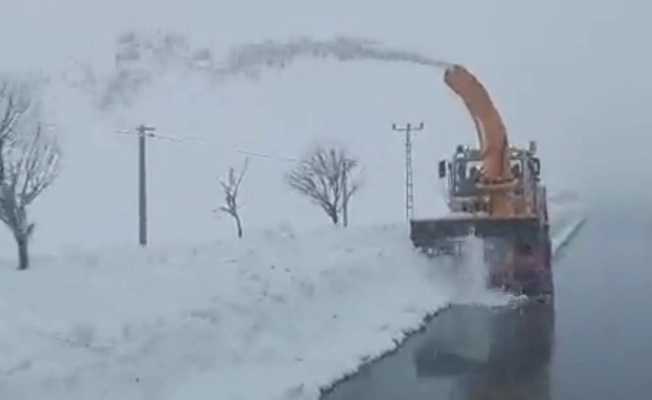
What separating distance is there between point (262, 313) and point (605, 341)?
4.55 m

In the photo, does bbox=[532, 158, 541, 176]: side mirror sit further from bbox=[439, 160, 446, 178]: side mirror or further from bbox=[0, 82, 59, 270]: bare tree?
bbox=[0, 82, 59, 270]: bare tree

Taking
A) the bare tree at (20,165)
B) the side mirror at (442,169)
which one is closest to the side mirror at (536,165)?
the side mirror at (442,169)

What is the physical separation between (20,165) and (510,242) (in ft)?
39.7

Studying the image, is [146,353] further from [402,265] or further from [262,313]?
[402,265]

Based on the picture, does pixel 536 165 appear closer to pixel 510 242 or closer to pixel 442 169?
pixel 442 169

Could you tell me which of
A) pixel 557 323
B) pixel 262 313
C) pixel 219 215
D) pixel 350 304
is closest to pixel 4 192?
pixel 350 304

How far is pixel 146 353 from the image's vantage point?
34.6 ft

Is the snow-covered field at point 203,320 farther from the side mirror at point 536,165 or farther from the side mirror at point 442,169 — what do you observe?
the side mirror at point 536,165

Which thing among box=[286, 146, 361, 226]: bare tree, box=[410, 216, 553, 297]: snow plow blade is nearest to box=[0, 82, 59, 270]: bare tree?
box=[410, 216, 553, 297]: snow plow blade

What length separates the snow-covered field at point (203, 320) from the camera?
977 cm

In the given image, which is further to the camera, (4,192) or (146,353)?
(4,192)

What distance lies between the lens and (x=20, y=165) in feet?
83.7

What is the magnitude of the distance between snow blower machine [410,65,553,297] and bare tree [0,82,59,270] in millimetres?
7748

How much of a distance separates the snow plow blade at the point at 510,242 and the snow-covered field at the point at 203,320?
1.88ft
